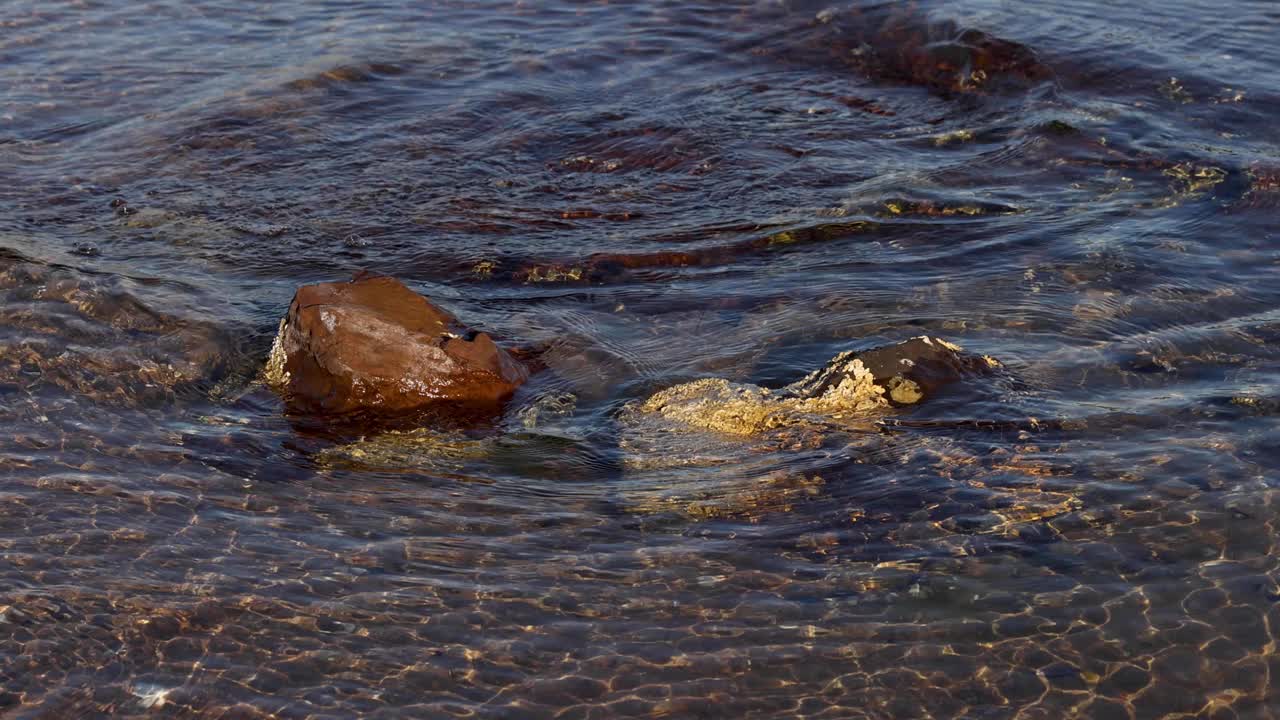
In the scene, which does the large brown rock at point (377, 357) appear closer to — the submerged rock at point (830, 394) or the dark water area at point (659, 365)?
the dark water area at point (659, 365)

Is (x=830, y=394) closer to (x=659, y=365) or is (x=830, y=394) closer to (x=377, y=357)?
(x=659, y=365)

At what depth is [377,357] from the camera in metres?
7.05

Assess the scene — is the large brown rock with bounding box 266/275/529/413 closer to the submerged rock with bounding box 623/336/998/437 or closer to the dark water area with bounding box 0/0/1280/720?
the dark water area with bounding box 0/0/1280/720

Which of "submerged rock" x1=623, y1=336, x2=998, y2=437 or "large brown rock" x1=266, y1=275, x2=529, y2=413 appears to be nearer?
"submerged rock" x1=623, y1=336, x2=998, y2=437

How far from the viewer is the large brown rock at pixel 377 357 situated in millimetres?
7047

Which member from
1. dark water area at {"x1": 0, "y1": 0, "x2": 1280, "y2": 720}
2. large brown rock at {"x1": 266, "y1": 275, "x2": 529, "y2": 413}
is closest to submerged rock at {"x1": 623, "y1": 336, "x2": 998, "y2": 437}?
dark water area at {"x1": 0, "y1": 0, "x2": 1280, "y2": 720}

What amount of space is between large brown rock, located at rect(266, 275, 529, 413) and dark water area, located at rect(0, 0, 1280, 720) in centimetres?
23

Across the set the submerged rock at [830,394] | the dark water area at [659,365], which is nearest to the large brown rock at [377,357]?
the dark water area at [659,365]

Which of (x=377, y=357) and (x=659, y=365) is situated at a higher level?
(x=377, y=357)

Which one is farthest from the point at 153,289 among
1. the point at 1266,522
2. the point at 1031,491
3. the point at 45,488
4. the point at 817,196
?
the point at 1266,522

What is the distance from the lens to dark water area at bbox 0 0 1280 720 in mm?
5289

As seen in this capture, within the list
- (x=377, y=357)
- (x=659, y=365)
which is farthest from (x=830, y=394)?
(x=377, y=357)

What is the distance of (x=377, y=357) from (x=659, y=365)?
161cm

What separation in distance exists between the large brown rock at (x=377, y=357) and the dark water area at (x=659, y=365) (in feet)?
0.74
